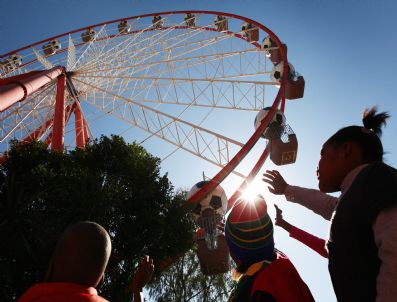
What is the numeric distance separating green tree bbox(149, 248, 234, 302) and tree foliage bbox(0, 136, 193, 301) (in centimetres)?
429

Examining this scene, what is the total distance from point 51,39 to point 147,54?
6.58 metres

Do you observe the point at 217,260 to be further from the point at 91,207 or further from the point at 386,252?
the point at 386,252

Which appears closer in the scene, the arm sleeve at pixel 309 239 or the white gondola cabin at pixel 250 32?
the arm sleeve at pixel 309 239

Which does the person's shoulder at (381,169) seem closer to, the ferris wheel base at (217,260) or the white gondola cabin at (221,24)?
the ferris wheel base at (217,260)

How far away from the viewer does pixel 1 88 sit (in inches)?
319

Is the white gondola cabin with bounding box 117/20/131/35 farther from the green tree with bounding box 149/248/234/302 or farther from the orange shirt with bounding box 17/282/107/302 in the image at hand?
the orange shirt with bounding box 17/282/107/302

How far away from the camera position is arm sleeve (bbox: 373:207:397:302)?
3.54ft

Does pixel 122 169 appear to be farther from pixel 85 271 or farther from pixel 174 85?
pixel 85 271

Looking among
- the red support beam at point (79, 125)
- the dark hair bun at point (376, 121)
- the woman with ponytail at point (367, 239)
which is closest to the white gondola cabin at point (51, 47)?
the red support beam at point (79, 125)

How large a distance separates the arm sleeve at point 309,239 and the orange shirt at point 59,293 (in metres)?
2.85

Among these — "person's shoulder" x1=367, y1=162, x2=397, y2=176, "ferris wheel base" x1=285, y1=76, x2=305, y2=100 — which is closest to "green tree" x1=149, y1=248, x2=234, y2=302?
"ferris wheel base" x1=285, y1=76, x2=305, y2=100

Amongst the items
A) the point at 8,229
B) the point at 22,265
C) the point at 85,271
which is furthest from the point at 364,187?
the point at 22,265

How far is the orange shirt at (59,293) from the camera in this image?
59.9 inches

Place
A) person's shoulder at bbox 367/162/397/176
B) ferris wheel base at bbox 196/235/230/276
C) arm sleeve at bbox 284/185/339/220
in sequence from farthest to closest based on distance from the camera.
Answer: ferris wheel base at bbox 196/235/230/276 → arm sleeve at bbox 284/185/339/220 → person's shoulder at bbox 367/162/397/176
